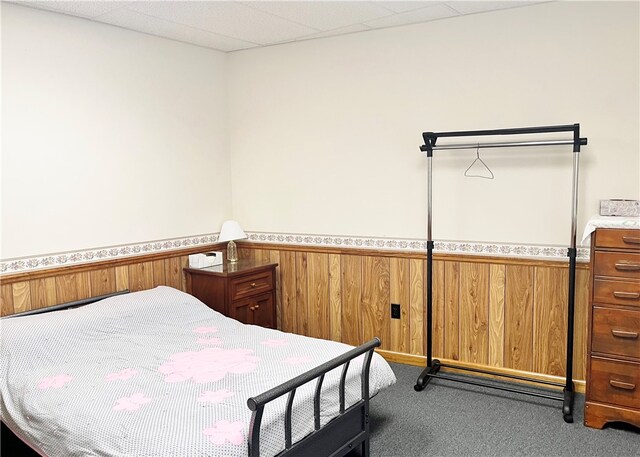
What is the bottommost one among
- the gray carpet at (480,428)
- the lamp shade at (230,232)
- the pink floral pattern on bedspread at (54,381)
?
the gray carpet at (480,428)

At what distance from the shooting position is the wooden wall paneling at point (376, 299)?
4051mm

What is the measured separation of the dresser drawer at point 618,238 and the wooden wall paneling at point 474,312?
2.97ft

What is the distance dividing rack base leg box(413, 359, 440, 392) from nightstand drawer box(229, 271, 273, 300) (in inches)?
53.2

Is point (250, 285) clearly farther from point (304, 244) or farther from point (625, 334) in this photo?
point (625, 334)

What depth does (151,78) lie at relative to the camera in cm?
396

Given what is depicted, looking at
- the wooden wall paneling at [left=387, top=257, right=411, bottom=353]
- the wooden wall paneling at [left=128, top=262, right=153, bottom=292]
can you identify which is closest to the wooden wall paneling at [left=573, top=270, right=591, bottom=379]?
the wooden wall paneling at [left=387, top=257, right=411, bottom=353]

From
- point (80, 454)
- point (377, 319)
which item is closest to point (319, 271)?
point (377, 319)

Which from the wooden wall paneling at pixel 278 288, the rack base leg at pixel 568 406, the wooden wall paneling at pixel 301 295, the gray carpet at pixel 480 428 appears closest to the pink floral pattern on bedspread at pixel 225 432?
the gray carpet at pixel 480 428

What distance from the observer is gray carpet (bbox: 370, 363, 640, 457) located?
278 cm

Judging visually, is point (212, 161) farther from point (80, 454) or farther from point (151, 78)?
point (80, 454)

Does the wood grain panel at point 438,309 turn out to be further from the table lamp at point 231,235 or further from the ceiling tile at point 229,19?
the ceiling tile at point 229,19

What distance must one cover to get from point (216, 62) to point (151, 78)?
680 millimetres

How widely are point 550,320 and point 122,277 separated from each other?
9.11ft

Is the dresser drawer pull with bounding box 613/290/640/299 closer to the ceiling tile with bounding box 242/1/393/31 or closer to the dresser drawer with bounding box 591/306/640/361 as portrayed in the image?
the dresser drawer with bounding box 591/306/640/361
